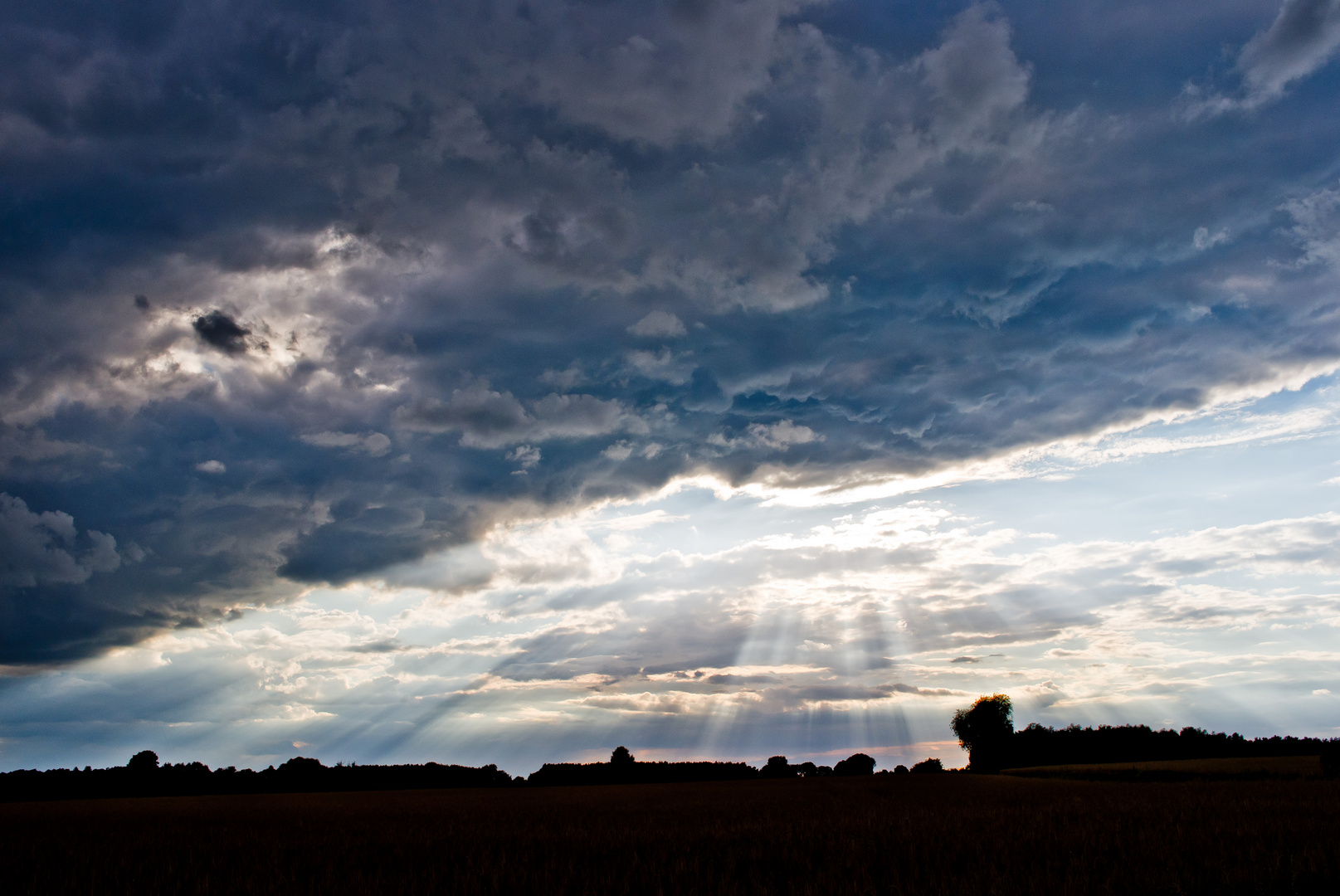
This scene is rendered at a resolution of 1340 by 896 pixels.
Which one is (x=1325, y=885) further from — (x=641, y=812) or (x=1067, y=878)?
(x=641, y=812)

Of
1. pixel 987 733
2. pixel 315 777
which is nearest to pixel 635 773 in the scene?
pixel 315 777

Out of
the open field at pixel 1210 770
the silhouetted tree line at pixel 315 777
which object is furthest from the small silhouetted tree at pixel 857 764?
the open field at pixel 1210 770

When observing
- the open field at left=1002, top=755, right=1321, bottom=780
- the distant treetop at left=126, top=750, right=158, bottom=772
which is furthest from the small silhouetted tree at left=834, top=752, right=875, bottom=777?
the distant treetop at left=126, top=750, right=158, bottom=772

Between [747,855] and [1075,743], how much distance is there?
457ft

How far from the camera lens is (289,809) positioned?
36.7 metres

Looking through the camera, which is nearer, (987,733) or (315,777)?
(315,777)

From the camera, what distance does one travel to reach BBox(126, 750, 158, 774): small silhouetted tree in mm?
80900

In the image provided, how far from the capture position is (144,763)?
8206 centimetres

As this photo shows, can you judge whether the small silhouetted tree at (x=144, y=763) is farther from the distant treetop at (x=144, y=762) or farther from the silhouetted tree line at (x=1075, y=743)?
the silhouetted tree line at (x=1075, y=743)

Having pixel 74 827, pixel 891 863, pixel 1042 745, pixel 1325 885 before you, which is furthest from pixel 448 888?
pixel 1042 745

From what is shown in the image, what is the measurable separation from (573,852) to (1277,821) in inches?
645

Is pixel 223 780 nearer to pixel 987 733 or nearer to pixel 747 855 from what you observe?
pixel 747 855

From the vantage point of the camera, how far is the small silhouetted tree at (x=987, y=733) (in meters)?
128

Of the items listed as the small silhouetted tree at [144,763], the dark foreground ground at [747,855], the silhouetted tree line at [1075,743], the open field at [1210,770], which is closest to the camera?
the dark foreground ground at [747,855]
